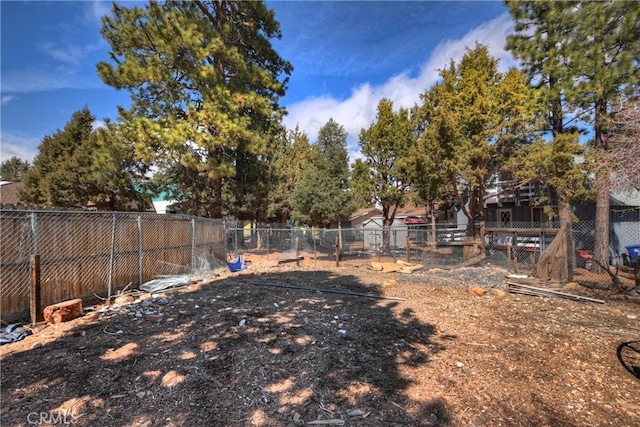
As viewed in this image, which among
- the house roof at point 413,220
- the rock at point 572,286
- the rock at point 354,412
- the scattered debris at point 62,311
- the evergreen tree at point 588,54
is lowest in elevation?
→ the rock at point 354,412

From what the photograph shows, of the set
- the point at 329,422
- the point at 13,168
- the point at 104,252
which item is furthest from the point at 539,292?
the point at 13,168

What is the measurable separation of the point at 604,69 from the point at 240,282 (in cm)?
1193

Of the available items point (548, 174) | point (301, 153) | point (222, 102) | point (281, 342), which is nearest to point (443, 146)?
point (548, 174)

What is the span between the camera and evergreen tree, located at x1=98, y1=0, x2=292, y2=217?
40.8 ft

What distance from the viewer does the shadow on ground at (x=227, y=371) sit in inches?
109

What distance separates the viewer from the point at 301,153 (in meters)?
26.6

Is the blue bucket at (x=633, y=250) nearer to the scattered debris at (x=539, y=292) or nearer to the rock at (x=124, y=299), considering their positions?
the scattered debris at (x=539, y=292)

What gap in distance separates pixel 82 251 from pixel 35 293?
133 cm

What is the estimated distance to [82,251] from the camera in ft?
20.6

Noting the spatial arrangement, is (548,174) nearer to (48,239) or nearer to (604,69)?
(604,69)

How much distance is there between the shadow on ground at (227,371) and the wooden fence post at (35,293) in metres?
0.68

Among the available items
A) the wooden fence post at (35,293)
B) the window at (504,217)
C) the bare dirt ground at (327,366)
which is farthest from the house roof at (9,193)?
the window at (504,217)

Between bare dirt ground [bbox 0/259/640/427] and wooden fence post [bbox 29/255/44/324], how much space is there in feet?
1.08

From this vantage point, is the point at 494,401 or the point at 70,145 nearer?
the point at 494,401
